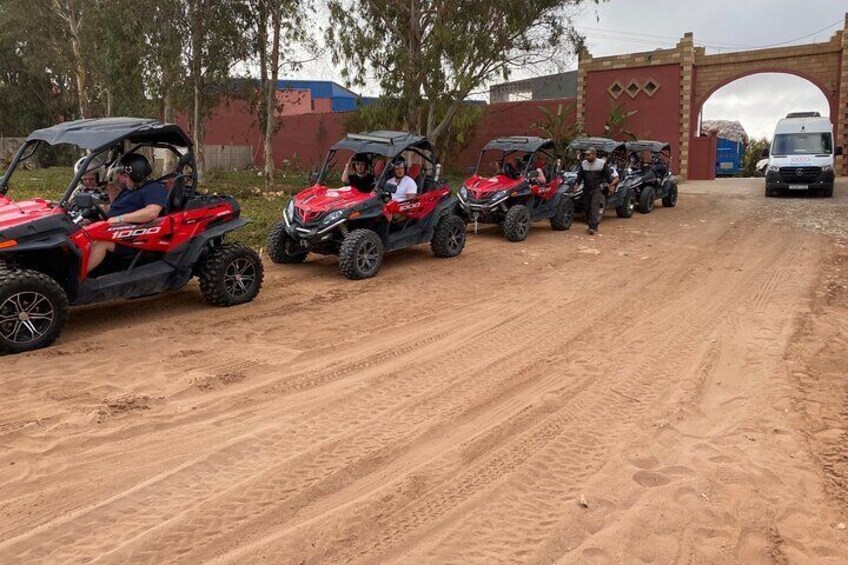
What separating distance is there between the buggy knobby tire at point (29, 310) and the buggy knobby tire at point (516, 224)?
751 cm

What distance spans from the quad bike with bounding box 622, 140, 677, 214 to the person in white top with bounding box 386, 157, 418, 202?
763 cm

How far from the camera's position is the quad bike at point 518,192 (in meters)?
11.8

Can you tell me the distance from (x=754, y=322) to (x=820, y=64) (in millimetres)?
23642

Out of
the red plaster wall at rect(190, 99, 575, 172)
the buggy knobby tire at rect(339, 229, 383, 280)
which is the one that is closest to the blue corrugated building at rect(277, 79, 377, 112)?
the red plaster wall at rect(190, 99, 575, 172)

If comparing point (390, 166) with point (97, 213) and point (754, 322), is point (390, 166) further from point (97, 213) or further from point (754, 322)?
point (754, 322)

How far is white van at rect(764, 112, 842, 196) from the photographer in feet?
62.7

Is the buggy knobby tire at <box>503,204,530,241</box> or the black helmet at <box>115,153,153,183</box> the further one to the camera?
the buggy knobby tire at <box>503,204,530,241</box>

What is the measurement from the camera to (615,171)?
1485cm

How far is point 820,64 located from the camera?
25.5m

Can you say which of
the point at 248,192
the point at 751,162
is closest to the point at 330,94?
the point at 751,162

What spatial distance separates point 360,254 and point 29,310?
3884 mm

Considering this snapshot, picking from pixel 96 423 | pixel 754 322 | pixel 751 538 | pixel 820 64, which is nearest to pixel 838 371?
pixel 754 322

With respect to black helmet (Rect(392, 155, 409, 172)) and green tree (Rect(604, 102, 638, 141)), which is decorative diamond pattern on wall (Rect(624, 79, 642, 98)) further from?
black helmet (Rect(392, 155, 409, 172))

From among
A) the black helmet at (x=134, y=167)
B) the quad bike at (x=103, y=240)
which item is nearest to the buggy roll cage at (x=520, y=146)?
the quad bike at (x=103, y=240)
